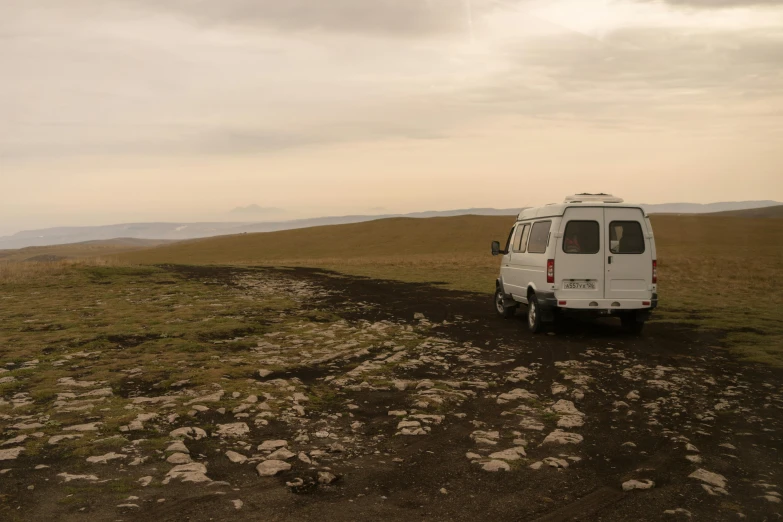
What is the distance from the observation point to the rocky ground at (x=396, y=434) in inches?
195

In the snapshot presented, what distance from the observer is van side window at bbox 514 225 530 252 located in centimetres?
1486

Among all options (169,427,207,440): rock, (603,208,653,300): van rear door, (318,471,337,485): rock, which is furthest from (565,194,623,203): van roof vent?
(318,471,337,485): rock

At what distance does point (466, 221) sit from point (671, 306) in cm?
7234

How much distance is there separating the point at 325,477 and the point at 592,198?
10088mm

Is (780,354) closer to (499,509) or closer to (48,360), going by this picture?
(499,509)

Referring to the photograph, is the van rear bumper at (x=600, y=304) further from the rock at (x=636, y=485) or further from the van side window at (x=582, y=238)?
the rock at (x=636, y=485)

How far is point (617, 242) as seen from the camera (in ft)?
42.1

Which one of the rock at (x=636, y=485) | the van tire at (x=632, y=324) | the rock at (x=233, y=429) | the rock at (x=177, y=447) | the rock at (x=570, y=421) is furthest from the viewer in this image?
the van tire at (x=632, y=324)

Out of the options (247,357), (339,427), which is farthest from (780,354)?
(247,357)

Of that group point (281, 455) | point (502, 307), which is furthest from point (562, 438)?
point (502, 307)

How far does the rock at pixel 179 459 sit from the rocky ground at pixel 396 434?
0.05m

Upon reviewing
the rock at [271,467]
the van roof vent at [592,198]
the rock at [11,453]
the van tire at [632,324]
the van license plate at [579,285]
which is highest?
the van roof vent at [592,198]

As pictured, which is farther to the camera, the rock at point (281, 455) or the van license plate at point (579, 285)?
the van license plate at point (579, 285)

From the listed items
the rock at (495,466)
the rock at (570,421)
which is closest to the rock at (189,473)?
the rock at (495,466)
